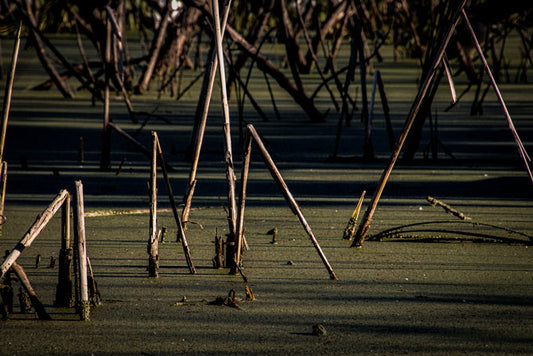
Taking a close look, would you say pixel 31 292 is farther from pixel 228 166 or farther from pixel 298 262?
pixel 298 262

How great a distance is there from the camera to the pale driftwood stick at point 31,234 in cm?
108

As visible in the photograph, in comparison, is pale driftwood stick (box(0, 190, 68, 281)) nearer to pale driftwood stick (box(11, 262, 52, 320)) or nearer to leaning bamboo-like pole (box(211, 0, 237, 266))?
pale driftwood stick (box(11, 262, 52, 320))

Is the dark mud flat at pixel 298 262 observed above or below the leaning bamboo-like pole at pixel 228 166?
below

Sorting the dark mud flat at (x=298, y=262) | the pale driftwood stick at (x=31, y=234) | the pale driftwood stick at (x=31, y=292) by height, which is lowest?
the dark mud flat at (x=298, y=262)

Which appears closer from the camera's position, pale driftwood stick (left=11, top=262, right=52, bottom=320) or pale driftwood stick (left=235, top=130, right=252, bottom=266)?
pale driftwood stick (left=11, top=262, right=52, bottom=320)

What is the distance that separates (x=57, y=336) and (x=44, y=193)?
42.9 inches

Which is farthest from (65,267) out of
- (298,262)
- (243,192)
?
(298,262)

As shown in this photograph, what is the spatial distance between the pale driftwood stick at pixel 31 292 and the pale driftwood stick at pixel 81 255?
0.05 meters

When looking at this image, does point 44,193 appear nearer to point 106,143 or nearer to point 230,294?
point 106,143

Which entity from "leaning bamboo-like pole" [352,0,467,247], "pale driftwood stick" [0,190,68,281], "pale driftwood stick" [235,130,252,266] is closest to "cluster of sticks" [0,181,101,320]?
"pale driftwood stick" [0,190,68,281]

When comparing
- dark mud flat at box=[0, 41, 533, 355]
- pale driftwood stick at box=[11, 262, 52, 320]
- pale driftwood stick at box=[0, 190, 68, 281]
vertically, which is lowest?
dark mud flat at box=[0, 41, 533, 355]

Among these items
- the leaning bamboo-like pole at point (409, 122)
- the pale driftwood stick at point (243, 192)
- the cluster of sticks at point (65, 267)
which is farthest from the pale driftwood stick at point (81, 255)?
the leaning bamboo-like pole at point (409, 122)

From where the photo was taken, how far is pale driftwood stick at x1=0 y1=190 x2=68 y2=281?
42.7 inches

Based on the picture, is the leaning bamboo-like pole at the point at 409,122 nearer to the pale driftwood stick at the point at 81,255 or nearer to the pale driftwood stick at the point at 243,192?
the pale driftwood stick at the point at 243,192
